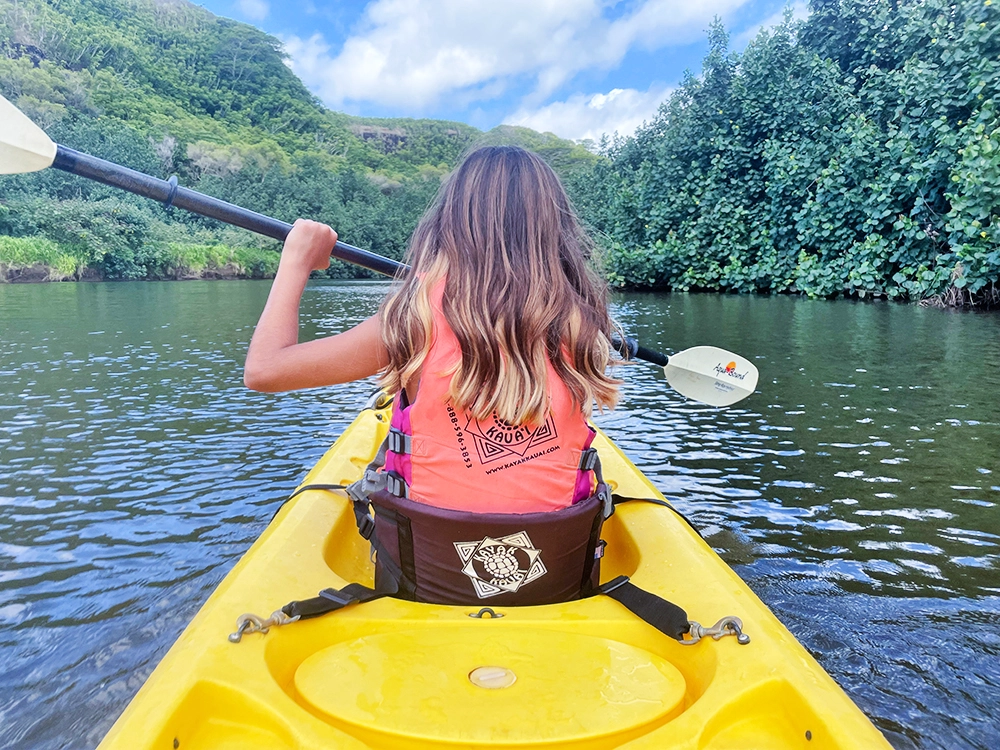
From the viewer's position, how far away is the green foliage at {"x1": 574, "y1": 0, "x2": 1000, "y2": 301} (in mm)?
11711

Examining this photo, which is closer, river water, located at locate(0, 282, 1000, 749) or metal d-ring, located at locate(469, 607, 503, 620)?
metal d-ring, located at locate(469, 607, 503, 620)

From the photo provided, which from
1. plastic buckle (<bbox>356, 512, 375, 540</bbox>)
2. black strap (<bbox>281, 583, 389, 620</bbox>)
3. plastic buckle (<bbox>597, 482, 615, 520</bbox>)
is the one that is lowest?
black strap (<bbox>281, 583, 389, 620</bbox>)

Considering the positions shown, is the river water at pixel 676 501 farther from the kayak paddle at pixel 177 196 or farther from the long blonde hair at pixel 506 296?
the long blonde hair at pixel 506 296

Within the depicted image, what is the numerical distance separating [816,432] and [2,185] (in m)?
39.2

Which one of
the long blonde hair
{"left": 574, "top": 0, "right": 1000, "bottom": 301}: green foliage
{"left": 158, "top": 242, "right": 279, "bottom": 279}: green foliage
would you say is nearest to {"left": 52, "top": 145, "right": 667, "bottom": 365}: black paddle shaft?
the long blonde hair

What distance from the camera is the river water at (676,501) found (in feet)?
7.16

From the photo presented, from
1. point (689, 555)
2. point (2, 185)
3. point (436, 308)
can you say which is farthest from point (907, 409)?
point (2, 185)

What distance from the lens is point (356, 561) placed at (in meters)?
2.36

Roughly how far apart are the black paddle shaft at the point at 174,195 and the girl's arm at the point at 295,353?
17.3 inches

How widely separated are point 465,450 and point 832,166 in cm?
1583

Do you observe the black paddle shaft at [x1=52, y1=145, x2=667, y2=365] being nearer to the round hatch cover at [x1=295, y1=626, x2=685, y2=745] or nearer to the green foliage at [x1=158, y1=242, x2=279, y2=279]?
the round hatch cover at [x1=295, y1=626, x2=685, y2=745]

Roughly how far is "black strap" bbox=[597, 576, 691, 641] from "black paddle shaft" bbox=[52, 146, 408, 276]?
978 mm

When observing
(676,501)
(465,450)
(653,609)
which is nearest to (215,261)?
(676,501)

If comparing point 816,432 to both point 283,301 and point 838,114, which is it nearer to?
point 283,301
